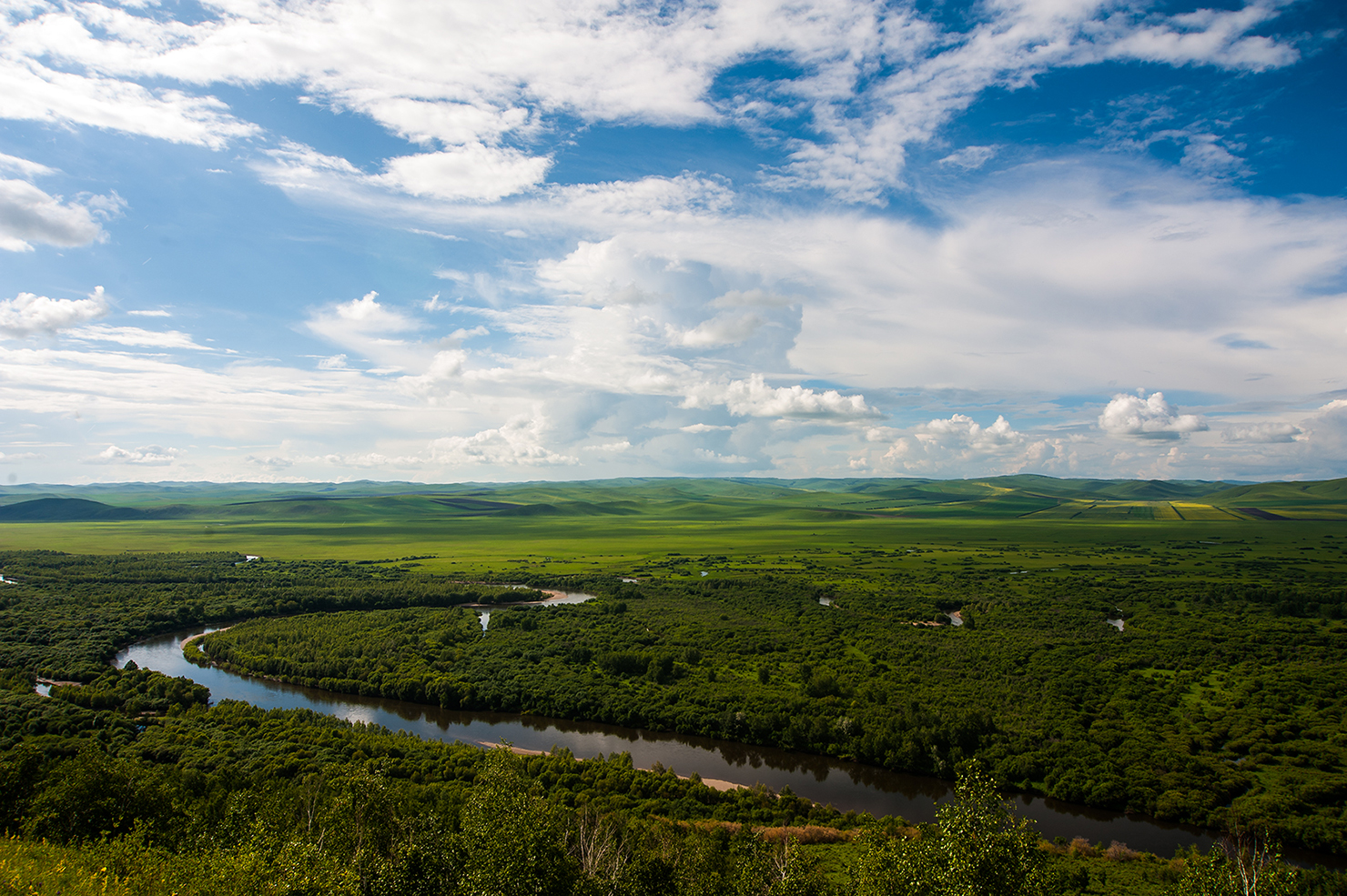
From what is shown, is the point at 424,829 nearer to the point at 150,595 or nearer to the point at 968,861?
the point at 968,861

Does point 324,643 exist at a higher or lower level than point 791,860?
lower

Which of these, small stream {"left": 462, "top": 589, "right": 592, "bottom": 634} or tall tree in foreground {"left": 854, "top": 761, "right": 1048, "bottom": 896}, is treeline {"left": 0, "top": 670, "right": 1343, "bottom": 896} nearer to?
tall tree in foreground {"left": 854, "top": 761, "right": 1048, "bottom": 896}

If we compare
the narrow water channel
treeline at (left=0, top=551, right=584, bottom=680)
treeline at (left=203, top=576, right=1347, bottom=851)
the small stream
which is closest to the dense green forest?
treeline at (left=203, top=576, right=1347, bottom=851)

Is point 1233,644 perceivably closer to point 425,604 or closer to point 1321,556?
point 1321,556

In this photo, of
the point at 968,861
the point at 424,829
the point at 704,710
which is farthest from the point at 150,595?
the point at 968,861

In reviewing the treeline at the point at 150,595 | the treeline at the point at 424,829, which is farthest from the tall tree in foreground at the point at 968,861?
the treeline at the point at 150,595

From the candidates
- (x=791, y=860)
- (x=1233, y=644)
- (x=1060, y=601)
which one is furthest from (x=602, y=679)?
(x=1060, y=601)
